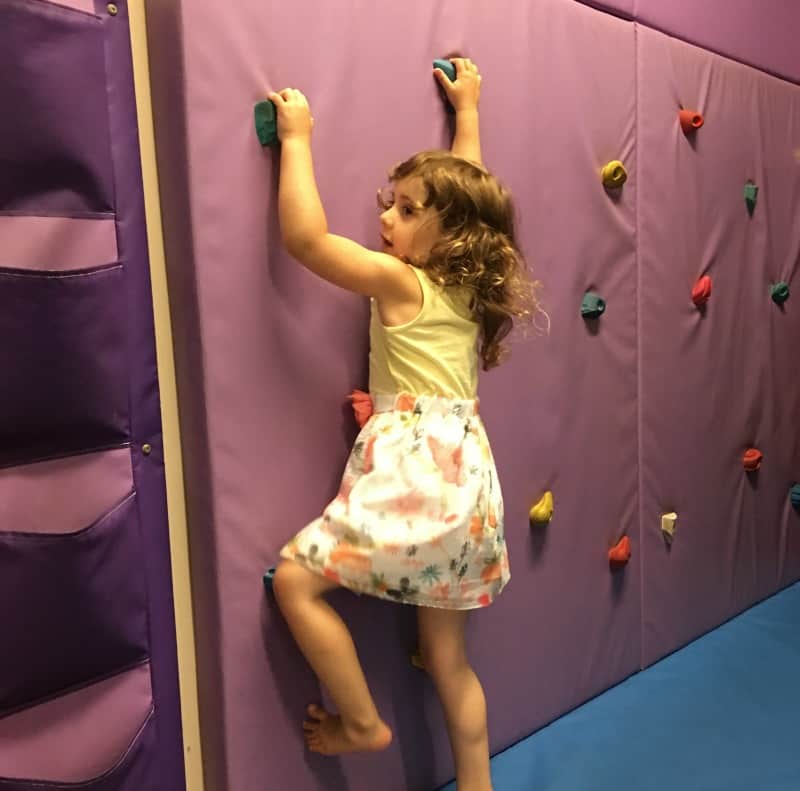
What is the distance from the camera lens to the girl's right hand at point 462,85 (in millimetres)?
1150

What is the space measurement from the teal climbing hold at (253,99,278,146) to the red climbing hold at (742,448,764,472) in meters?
1.24

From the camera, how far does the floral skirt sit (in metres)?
0.98

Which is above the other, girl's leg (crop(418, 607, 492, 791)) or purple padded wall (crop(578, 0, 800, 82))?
purple padded wall (crop(578, 0, 800, 82))

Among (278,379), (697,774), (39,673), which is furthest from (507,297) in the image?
(697,774)

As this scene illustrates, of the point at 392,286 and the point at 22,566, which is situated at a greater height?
the point at 392,286

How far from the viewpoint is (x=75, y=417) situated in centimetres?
88

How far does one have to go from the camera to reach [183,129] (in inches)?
36.2

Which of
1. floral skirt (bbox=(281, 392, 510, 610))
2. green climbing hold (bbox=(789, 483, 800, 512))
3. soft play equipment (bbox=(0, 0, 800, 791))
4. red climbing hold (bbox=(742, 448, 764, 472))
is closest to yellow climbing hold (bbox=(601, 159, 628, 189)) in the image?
soft play equipment (bbox=(0, 0, 800, 791))

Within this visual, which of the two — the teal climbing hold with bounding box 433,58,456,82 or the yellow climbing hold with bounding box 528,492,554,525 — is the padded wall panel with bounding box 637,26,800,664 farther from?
the teal climbing hold with bounding box 433,58,456,82

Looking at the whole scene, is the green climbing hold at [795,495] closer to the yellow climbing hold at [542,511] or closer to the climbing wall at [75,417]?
the yellow climbing hold at [542,511]

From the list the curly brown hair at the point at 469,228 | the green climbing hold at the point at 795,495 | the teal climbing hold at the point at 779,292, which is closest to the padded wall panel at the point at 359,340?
the curly brown hair at the point at 469,228

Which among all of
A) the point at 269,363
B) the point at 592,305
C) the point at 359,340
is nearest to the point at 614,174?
the point at 592,305

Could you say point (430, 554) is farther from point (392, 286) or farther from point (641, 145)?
point (641, 145)

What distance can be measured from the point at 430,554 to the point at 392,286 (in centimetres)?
30
